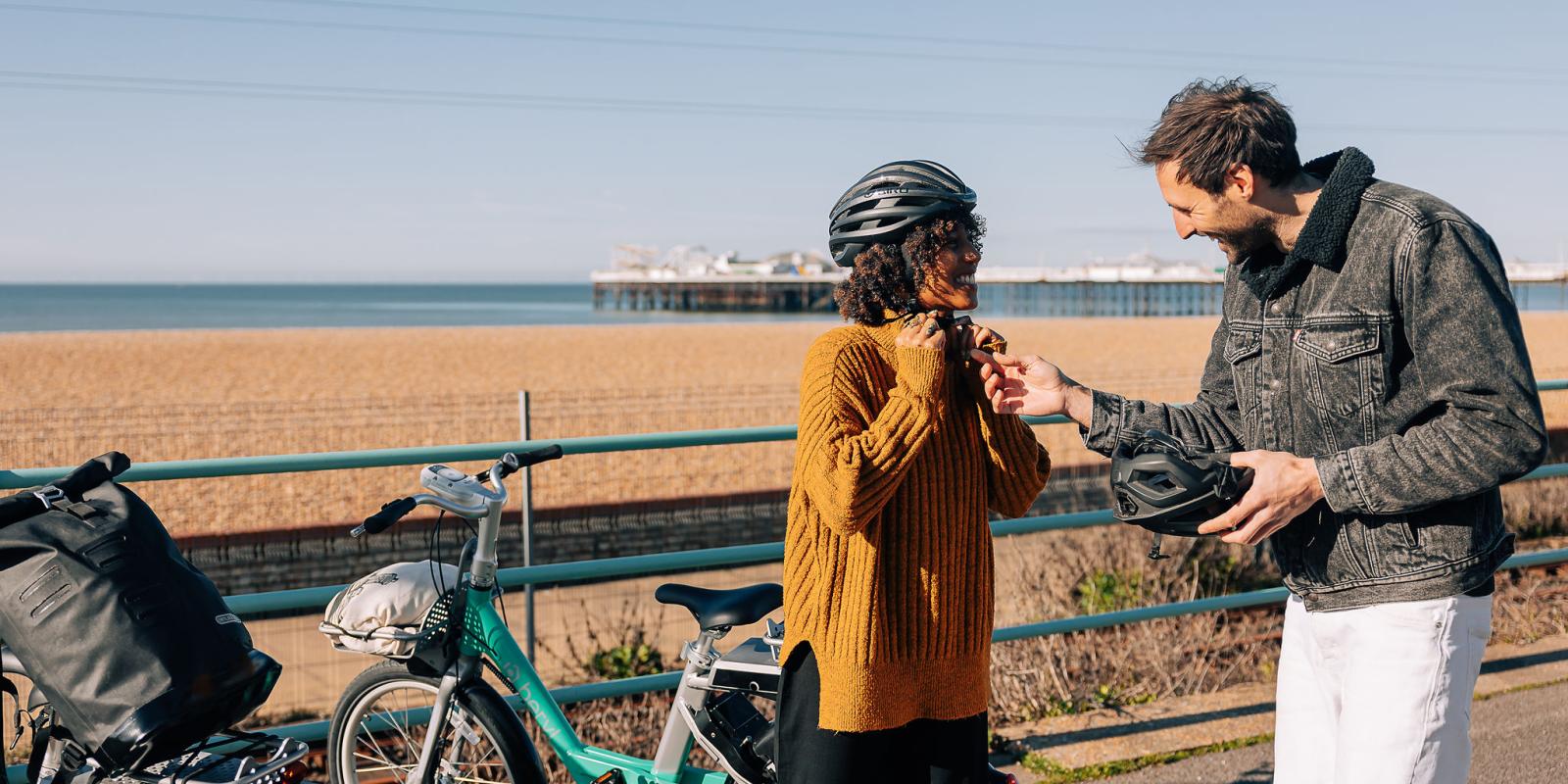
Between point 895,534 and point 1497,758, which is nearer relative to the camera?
point 895,534

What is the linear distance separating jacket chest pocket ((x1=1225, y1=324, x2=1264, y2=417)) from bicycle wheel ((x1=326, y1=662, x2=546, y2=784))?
1.87 metres

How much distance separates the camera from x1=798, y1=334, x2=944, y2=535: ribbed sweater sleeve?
2232 millimetres

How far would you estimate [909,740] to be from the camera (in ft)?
8.25

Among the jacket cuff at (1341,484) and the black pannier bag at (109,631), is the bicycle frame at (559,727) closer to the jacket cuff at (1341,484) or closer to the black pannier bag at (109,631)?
the black pannier bag at (109,631)

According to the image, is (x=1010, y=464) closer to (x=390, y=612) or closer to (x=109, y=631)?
(x=390, y=612)

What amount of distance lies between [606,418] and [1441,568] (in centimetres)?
1564

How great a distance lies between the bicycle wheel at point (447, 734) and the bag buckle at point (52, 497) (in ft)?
3.10

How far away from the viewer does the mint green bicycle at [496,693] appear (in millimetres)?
2842

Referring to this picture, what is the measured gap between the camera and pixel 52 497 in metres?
2.46

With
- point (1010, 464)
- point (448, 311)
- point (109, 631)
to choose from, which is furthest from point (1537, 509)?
point (448, 311)

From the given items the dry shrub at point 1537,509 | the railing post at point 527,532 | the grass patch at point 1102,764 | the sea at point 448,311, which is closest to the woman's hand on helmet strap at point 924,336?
the grass patch at point 1102,764

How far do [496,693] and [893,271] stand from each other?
58.6 inches

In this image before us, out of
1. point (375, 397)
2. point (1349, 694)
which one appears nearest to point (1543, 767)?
point (1349, 694)

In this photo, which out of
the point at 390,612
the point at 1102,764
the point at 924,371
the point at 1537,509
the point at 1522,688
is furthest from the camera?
the point at 1537,509
